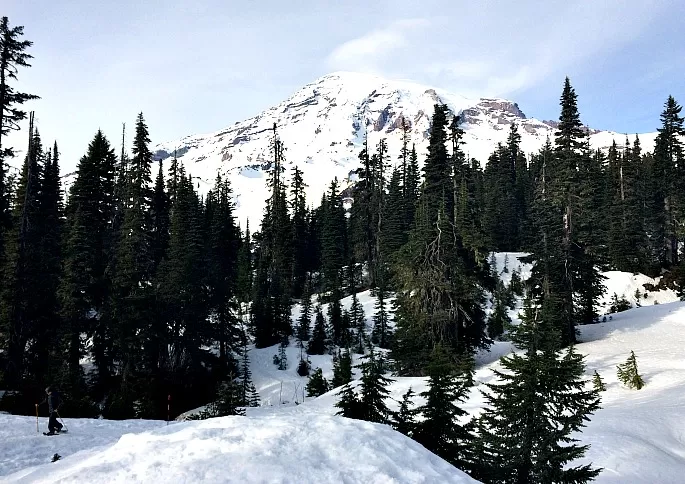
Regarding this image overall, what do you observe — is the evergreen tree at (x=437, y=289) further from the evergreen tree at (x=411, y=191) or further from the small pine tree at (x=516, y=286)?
the evergreen tree at (x=411, y=191)

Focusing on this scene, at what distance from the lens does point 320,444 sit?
650 centimetres

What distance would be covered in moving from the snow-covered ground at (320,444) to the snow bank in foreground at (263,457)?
0.6 inches

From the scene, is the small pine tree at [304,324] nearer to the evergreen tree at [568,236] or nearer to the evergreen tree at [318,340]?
the evergreen tree at [318,340]

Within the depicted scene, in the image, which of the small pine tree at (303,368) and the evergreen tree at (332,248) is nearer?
the small pine tree at (303,368)

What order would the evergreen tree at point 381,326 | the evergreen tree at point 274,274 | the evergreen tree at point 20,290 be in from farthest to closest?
the evergreen tree at point 274,274 < the evergreen tree at point 381,326 < the evergreen tree at point 20,290

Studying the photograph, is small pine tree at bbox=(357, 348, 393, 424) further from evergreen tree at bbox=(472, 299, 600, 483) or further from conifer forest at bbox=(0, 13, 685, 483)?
evergreen tree at bbox=(472, 299, 600, 483)

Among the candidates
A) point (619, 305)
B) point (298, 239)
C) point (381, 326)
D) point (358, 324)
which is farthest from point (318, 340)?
point (619, 305)

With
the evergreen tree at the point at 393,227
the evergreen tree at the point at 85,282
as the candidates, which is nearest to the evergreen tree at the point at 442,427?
the evergreen tree at the point at 85,282

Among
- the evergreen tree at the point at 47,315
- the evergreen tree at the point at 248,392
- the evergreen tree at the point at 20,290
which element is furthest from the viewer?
the evergreen tree at the point at 47,315

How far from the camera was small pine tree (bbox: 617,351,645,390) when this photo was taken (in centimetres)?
1848

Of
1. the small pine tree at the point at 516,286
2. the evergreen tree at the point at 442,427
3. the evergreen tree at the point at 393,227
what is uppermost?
the evergreen tree at the point at 393,227

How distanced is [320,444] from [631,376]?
17.4 metres

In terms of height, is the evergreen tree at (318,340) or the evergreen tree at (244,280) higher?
the evergreen tree at (244,280)

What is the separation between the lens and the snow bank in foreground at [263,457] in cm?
551
